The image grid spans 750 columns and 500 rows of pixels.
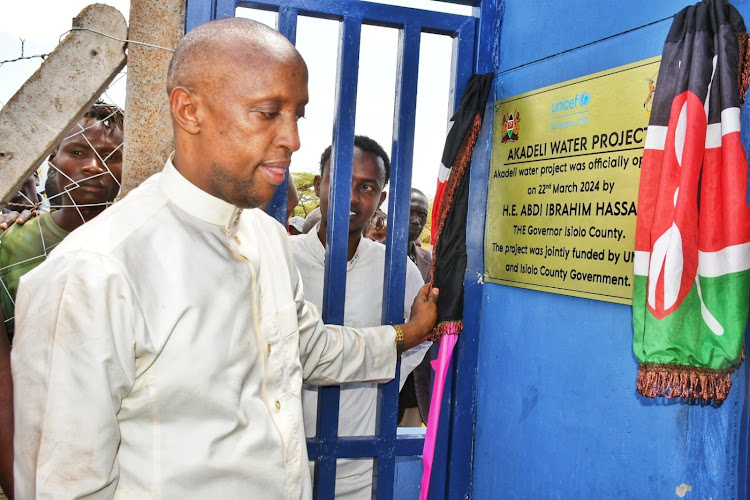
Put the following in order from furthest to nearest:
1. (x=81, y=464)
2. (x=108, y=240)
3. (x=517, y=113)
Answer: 1. (x=517, y=113)
2. (x=108, y=240)
3. (x=81, y=464)

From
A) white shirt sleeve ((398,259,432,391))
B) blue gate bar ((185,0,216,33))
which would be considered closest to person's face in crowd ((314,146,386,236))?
white shirt sleeve ((398,259,432,391))

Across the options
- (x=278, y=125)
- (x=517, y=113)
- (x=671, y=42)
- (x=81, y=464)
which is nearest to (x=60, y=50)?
(x=278, y=125)

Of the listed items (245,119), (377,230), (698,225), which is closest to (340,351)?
(245,119)

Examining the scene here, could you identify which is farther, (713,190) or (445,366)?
(445,366)

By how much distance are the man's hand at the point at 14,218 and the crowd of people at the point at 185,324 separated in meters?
0.54

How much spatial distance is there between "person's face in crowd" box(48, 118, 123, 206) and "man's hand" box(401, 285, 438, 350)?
1.30m

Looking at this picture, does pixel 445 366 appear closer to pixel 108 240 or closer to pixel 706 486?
pixel 706 486

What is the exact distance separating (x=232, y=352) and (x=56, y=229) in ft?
4.85

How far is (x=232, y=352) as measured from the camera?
146cm

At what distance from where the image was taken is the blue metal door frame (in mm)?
2291

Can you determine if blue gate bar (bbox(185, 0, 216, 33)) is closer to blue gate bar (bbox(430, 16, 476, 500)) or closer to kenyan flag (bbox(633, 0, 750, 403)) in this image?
blue gate bar (bbox(430, 16, 476, 500))

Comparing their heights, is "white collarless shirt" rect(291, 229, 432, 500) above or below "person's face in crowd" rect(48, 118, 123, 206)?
below

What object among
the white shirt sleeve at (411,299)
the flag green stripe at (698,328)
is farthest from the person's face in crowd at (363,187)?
the flag green stripe at (698,328)

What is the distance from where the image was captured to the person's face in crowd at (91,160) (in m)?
2.52
